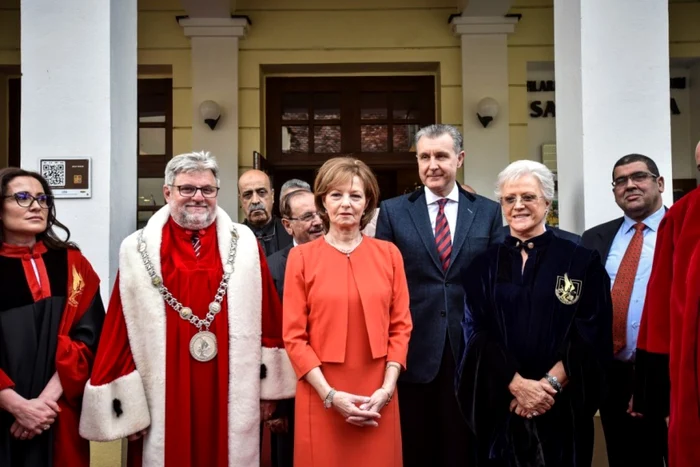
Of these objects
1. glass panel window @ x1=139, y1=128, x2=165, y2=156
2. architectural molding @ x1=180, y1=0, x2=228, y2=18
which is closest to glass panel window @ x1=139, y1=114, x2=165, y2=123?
glass panel window @ x1=139, y1=128, x2=165, y2=156

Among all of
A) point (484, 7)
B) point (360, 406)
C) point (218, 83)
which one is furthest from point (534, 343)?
point (218, 83)

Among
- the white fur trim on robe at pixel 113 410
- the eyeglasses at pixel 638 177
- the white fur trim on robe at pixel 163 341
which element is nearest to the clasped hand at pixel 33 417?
the white fur trim on robe at pixel 113 410

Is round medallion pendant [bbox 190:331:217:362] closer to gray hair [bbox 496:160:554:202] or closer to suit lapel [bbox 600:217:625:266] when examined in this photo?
gray hair [bbox 496:160:554:202]

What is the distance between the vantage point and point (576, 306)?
2.52 meters

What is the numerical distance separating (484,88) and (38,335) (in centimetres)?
494

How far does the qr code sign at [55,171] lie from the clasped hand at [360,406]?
6.70 feet

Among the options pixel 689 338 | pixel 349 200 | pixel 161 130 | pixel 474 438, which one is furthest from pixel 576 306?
pixel 161 130

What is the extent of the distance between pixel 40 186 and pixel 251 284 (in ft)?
3.12

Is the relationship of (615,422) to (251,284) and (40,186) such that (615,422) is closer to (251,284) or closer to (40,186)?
(251,284)

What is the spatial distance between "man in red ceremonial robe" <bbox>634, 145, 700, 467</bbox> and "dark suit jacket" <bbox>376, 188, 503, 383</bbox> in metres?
0.70

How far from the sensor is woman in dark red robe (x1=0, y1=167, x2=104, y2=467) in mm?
2561

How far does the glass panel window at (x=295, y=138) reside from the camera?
6.96 meters

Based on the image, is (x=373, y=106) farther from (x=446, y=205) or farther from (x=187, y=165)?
(x=187, y=165)

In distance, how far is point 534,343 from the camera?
8.25 feet
